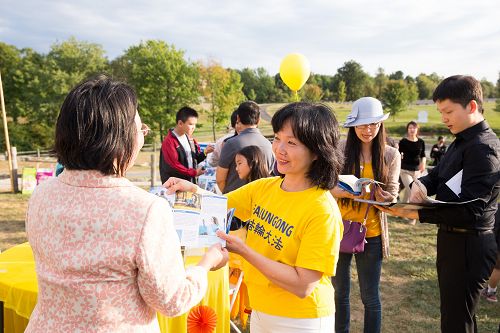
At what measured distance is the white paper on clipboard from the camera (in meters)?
2.16

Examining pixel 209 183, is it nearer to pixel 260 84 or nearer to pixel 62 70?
pixel 62 70

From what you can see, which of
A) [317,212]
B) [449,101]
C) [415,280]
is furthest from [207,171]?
[317,212]

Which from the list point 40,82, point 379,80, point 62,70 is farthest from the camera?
point 379,80

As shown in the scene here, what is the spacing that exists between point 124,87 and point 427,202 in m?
1.81

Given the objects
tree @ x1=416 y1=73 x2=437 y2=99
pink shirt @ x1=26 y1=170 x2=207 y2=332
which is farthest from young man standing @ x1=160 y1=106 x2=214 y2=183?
tree @ x1=416 y1=73 x2=437 y2=99

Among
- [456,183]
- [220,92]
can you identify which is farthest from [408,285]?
[220,92]

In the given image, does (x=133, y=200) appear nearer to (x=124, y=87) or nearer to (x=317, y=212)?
(x=124, y=87)

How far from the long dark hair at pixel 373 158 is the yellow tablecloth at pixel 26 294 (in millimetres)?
1098

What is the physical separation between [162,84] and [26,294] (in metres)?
29.7

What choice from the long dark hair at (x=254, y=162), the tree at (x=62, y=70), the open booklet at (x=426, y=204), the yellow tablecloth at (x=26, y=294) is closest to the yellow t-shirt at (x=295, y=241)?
the open booklet at (x=426, y=204)

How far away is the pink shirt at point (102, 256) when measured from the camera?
3.49 feet

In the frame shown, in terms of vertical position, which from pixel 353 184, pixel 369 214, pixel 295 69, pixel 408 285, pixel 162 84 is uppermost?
pixel 162 84

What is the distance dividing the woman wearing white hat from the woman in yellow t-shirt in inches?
45.0

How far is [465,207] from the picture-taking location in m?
2.09
